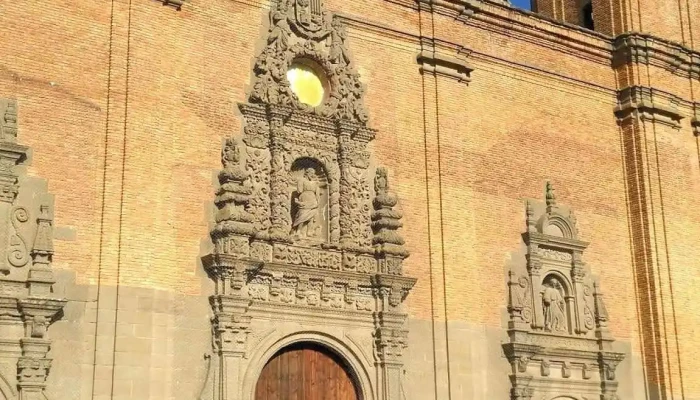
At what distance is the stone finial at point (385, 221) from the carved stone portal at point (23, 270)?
15.3ft

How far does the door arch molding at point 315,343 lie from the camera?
1300 centimetres

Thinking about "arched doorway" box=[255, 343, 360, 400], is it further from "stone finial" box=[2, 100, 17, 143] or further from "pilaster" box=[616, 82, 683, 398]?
"pilaster" box=[616, 82, 683, 398]

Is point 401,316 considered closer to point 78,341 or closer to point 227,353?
point 227,353

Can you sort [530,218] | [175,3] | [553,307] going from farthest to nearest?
1. [530,218]
2. [553,307]
3. [175,3]

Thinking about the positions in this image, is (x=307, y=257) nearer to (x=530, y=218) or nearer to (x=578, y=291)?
(x=530, y=218)

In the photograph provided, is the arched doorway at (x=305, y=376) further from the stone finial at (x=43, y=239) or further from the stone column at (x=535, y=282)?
the stone column at (x=535, y=282)

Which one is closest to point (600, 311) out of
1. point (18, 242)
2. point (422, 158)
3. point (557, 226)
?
point (557, 226)

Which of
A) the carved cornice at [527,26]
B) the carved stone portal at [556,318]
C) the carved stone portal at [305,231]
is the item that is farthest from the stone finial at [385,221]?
the carved cornice at [527,26]

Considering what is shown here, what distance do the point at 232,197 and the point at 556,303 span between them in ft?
19.9

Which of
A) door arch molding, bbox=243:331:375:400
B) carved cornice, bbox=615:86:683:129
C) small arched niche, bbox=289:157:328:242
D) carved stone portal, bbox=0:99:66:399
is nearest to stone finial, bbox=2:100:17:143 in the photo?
carved stone portal, bbox=0:99:66:399

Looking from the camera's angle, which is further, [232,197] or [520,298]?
[520,298]

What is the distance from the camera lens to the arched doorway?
1339 cm

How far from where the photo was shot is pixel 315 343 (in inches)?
544

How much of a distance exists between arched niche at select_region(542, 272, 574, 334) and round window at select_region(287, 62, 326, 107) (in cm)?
478
